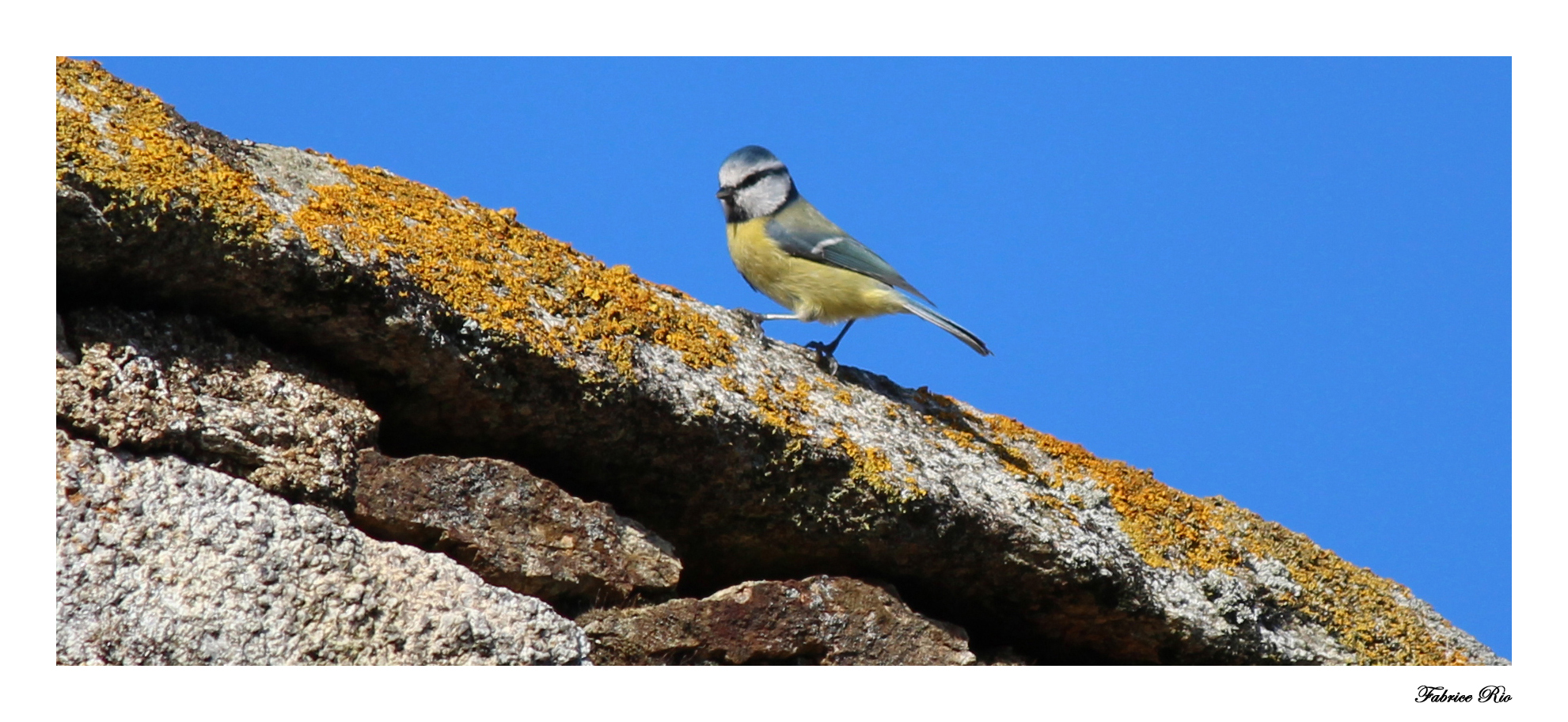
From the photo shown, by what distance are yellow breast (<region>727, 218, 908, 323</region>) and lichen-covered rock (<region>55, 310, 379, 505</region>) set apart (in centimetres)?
295

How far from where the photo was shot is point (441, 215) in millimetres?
3887

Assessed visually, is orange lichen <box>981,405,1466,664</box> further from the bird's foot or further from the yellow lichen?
the yellow lichen

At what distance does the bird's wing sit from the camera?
6125mm

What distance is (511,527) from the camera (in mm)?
3537

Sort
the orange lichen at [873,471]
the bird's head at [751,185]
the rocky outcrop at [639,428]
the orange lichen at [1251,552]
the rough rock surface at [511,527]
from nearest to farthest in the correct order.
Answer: the rocky outcrop at [639,428]
the rough rock surface at [511,527]
the orange lichen at [873,471]
the orange lichen at [1251,552]
the bird's head at [751,185]

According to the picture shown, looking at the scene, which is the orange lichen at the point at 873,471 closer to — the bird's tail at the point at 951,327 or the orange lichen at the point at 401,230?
the orange lichen at the point at 401,230

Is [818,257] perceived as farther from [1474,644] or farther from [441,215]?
[1474,644]

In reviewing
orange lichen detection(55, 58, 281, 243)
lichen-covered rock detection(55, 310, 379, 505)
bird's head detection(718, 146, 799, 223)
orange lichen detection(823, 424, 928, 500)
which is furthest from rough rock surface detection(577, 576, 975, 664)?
bird's head detection(718, 146, 799, 223)

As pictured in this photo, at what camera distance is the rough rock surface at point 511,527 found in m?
3.40

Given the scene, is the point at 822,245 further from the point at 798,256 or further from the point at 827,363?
the point at 827,363

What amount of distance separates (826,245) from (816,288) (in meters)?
0.29

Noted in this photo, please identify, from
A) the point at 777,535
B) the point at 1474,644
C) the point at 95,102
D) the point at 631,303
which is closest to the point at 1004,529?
the point at 777,535

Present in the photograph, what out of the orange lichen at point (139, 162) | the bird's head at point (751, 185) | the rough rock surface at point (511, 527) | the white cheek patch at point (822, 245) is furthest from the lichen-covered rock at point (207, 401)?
the bird's head at point (751, 185)

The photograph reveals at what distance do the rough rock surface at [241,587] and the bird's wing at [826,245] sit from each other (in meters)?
3.22
